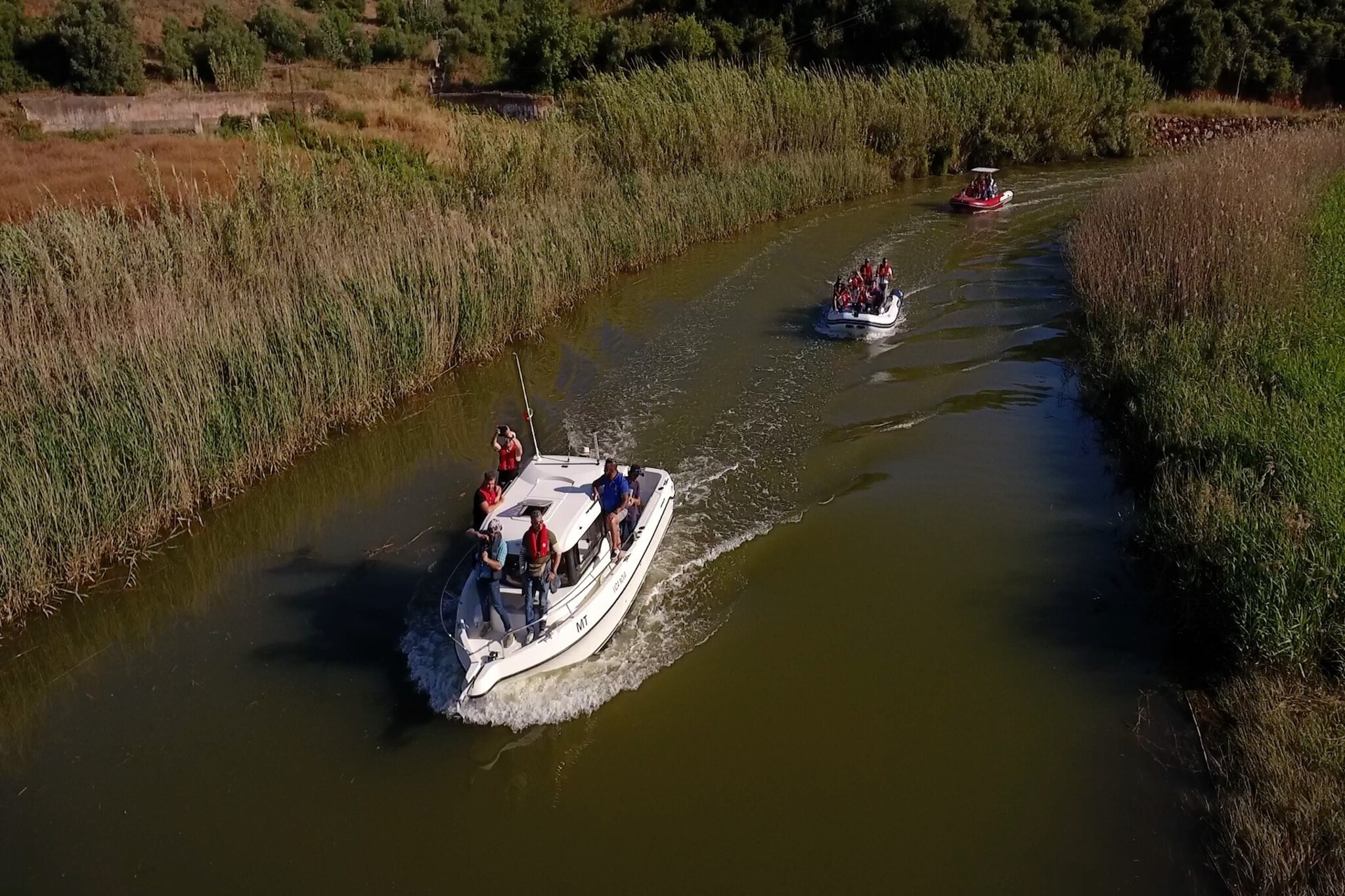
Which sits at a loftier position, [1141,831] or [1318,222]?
[1318,222]

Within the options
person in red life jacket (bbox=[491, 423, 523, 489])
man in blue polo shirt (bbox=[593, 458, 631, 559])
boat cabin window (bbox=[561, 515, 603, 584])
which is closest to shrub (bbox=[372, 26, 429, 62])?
person in red life jacket (bbox=[491, 423, 523, 489])

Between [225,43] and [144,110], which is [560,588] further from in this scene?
[225,43]

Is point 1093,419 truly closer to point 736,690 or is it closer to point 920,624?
point 920,624

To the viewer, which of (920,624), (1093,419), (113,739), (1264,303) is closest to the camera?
(113,739)

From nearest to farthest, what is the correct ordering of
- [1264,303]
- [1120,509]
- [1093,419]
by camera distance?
[1120,509] < [1264,303] < [1093,419]

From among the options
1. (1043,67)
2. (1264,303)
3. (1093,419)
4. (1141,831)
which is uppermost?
(1043,67)

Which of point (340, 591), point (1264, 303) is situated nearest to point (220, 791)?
point (340, 591)

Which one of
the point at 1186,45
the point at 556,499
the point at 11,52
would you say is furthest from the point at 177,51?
the point at 1186,45
